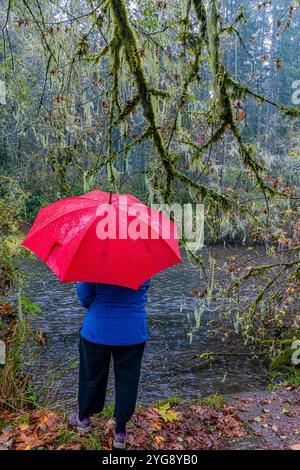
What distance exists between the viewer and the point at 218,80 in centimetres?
362

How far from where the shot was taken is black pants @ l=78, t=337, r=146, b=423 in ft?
9.72

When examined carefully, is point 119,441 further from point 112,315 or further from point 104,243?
point 104,243

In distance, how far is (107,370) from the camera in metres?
3.06

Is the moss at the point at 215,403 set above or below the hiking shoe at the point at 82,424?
below

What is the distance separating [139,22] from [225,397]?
4735 mm

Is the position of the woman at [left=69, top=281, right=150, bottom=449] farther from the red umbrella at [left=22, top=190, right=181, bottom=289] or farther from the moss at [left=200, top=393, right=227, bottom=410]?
the moss at [left=200, top=393, right=227, bottom=410]

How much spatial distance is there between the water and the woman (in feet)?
4.44

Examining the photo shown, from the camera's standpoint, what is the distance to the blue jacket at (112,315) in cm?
287

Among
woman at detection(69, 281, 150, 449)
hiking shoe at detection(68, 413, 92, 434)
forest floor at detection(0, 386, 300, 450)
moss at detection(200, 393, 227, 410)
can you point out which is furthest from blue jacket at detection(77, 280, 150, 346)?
moss at detection(200, 393, 227, 410)

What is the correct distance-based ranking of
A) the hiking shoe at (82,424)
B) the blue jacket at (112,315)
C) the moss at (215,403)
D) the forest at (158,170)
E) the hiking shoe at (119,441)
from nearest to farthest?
1. the blue jacket at (112,315)
2. the hiking shoe at (119,441)
3. the hiking shoe at (82,424)
4. the forest at (158,170)
5. the moss at (215,403)

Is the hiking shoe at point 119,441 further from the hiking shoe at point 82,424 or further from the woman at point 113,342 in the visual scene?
the hiking shoe at point 82,424

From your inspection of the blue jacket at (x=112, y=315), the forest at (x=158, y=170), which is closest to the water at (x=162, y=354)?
the forest at (x=158, y=170)
